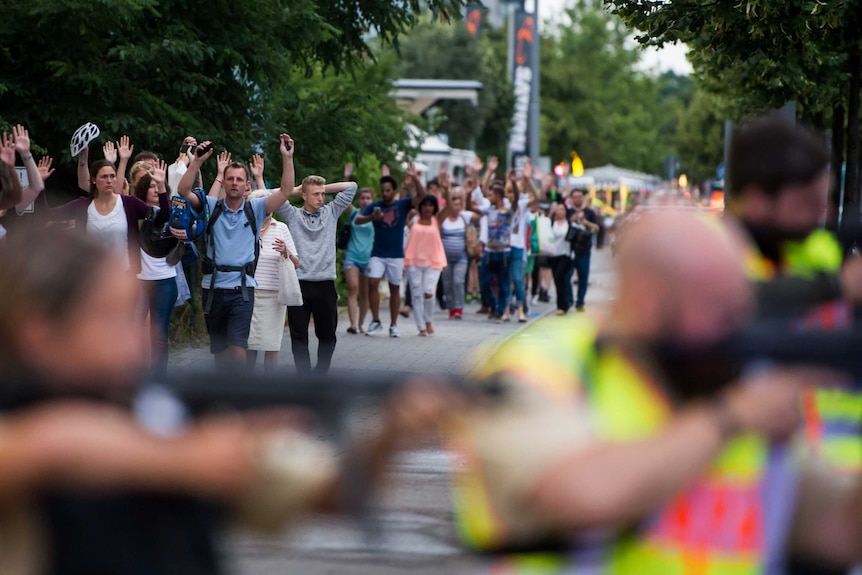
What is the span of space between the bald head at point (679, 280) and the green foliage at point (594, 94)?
6779cm

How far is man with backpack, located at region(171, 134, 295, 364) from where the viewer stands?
984 cm

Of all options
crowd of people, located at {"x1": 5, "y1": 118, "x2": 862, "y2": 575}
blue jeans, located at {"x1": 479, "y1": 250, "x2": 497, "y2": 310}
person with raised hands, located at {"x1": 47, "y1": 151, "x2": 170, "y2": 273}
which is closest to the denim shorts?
blue jeans, located at {"x1": 479, "y1": 250, "x2": 497, "y2": 310}

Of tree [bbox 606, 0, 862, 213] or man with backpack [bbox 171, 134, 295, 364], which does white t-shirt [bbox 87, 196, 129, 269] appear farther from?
tree [bbox 606, 0, 862, 213]

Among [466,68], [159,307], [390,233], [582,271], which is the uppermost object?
[466,68]

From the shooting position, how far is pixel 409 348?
15016mm

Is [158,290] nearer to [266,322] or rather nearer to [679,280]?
[266,322]

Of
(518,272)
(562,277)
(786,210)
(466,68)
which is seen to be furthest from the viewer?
(466,68)

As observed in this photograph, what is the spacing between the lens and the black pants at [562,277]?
19828 mm

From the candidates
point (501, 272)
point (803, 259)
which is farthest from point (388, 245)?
point (803, 259)

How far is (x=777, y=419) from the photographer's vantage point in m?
2.14

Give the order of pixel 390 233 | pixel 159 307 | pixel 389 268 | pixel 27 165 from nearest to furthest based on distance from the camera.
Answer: pixel 27 165 < pixel 159 307 < pixel 390 233 < pixel 389 268

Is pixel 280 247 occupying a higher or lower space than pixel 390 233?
higher

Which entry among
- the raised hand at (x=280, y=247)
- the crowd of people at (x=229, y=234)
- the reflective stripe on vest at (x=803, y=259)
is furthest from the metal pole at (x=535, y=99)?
the reflective stripe on vest at (x=803, y=259)

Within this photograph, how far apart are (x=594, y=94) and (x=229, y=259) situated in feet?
221
